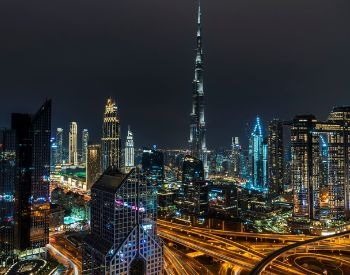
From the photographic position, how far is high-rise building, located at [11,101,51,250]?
78.3ft

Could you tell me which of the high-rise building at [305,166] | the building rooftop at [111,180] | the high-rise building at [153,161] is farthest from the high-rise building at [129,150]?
the building rooftop at [111,180]

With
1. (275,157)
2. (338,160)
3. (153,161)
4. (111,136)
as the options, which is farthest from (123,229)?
(275,157)

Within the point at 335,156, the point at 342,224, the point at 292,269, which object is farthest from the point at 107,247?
the point at 335,156

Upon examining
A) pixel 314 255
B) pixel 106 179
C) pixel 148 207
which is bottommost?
pixel 314 255

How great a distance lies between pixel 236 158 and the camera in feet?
234

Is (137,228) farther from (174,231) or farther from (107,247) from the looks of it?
(174,231)

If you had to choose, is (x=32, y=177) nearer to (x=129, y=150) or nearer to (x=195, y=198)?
(x=195, y=198)

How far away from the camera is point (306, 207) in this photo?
33.7 metres

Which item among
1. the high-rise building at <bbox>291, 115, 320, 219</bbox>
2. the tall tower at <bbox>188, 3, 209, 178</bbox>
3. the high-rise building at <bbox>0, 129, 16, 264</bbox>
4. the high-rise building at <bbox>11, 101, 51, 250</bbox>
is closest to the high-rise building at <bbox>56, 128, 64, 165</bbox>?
the tall tower at <bbox>188, 3, 209, 178</bbox>

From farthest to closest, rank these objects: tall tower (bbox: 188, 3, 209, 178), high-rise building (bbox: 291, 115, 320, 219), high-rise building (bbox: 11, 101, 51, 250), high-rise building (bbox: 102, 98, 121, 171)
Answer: tall tower (bbox: 188, 3, 209, 178), high-rise building (bbox: 102, 98, 121, 171), high-rise building (bbox: 291, 115, 320, 219), high-rise building (bbox: 11, 101, 51, 250)

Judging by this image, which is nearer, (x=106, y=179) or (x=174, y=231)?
(x=106, y=179)

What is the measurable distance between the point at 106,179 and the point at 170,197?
25.0 metres

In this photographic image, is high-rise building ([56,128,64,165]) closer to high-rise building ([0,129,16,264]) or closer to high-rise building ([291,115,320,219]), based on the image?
high-rise building ([0,129,16,264])

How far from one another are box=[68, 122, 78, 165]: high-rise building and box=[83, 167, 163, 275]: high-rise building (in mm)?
60086
